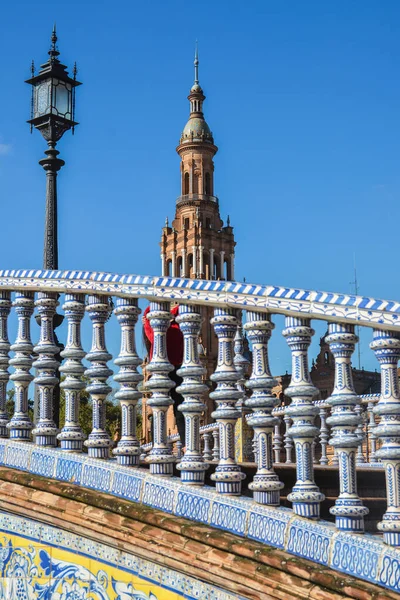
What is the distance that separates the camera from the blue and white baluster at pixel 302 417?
4.32 m

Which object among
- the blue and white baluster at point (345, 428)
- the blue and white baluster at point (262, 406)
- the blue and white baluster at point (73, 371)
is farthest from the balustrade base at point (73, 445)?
the blue and white baluster at point (345, 428)

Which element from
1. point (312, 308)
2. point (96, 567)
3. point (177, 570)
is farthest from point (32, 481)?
point (312, 308)

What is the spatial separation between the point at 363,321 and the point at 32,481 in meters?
2.54

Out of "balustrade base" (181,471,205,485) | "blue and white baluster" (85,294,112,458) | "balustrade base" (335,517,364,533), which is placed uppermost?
"blue and white baluster" (85,294,112,458)

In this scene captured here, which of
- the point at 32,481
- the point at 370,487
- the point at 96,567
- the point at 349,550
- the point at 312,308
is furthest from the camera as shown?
the point at 370,487

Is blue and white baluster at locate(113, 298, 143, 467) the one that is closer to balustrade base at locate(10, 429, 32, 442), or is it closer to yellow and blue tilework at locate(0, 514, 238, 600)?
yellow and blue tilework at locate(0, 514, 238, 600)

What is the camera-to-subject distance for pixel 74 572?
507 cm

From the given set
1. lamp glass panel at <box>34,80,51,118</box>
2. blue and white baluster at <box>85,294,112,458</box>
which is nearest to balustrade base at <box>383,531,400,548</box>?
blue and white baluster at <box>85,294,112,458</box>

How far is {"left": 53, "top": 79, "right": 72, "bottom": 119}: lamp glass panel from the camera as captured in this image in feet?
34.8

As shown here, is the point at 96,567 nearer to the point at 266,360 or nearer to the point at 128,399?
the point at 128,399

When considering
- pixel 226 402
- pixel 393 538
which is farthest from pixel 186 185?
pixel 393 538

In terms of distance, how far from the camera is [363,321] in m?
4.07

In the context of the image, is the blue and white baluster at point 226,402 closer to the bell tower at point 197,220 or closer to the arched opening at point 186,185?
the bell tower at point 197,220

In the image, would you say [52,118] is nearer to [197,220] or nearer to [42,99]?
[42,99]
